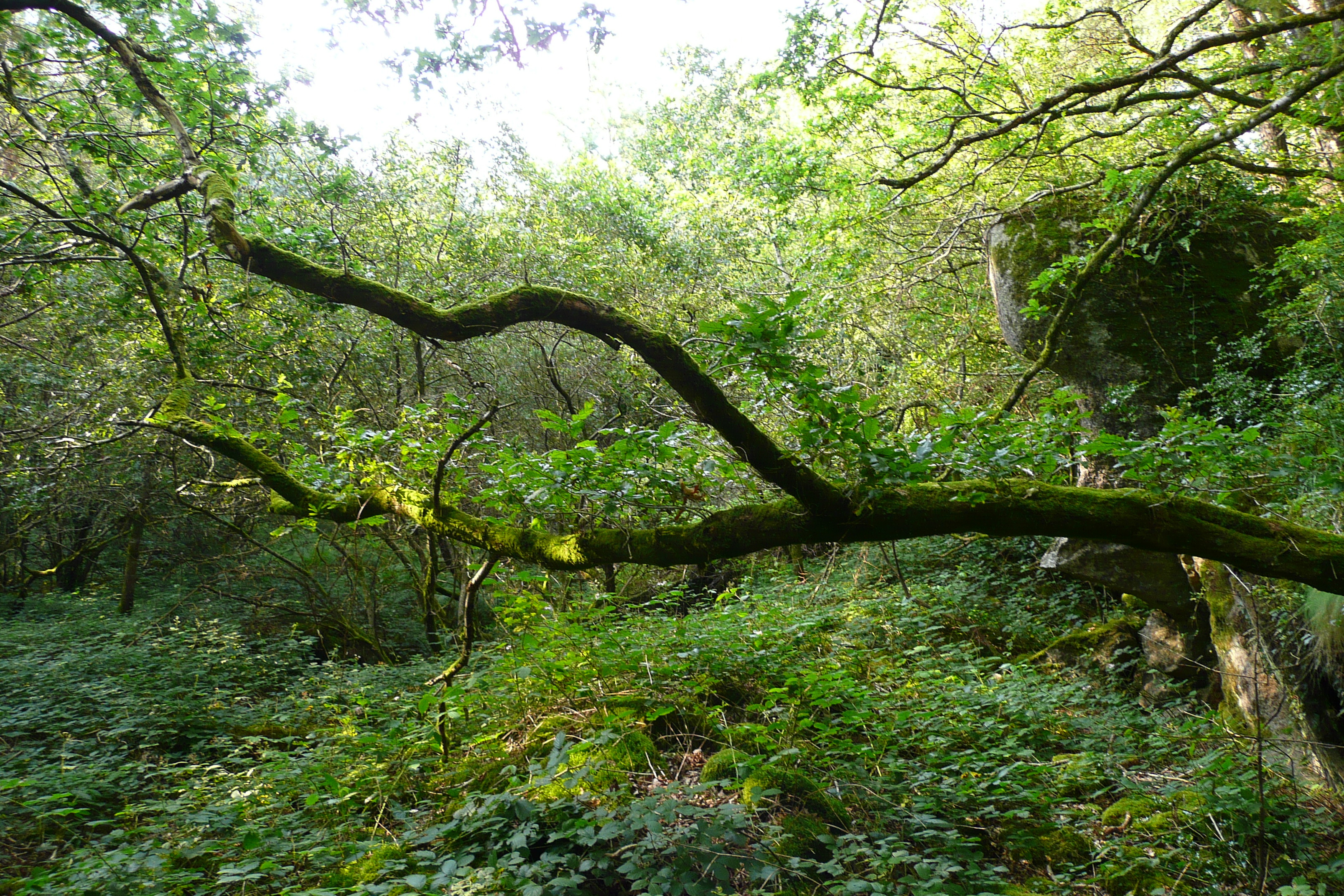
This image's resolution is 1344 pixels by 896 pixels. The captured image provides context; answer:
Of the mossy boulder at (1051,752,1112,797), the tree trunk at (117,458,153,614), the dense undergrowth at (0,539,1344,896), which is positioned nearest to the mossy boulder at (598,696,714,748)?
the dense undergrowth at (0,539,1344,896)

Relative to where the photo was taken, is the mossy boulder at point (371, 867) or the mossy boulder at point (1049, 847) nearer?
the mossy boulder at point (371, 867)

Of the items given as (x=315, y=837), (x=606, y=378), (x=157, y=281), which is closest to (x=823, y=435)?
(x=315, y=837)

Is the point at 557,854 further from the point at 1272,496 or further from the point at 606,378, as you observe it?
the point at 606,378

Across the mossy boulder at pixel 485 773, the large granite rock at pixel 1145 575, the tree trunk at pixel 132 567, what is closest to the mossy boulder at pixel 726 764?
the mossy boulder at pixel 485 773

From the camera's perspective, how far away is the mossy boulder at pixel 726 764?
12.0 feet

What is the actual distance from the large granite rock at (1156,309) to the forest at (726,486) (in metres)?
0.04

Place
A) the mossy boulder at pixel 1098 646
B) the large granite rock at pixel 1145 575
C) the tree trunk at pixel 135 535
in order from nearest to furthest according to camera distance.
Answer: the large granite rock at pixel 1145 575, the mossy boulder at pixel 1098 646, the tree trunk at pixel 135 535

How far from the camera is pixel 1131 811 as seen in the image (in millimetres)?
3654

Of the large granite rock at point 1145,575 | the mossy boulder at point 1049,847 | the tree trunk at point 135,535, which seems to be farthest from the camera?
the tree trunk at point 135,535

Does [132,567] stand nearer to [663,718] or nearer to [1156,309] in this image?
[663,718]

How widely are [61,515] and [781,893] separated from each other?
11.8 meters

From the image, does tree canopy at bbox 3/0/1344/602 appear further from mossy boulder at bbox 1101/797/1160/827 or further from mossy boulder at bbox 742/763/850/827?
mossy boulder at bbox 1101/797/1160/827

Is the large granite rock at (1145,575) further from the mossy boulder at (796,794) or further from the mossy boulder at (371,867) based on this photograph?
the mossy boulder at (371,867)

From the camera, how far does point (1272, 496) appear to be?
507cm
